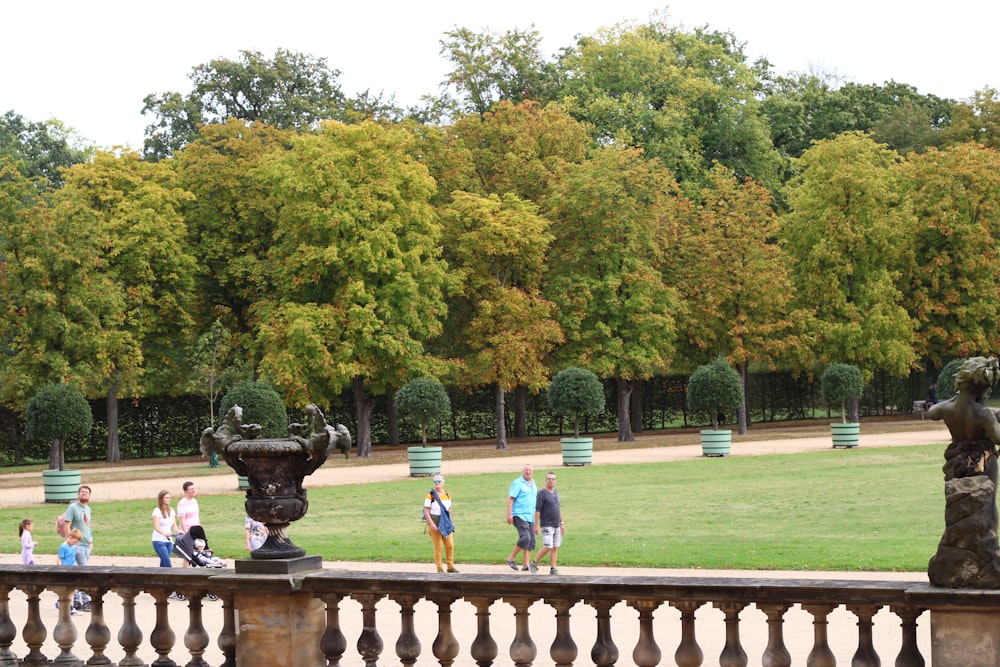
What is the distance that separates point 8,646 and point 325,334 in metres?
37.4

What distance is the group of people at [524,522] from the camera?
19562 millimetres

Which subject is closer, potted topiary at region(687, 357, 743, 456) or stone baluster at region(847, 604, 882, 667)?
stone baluster at region(847, 604, 882, 667)

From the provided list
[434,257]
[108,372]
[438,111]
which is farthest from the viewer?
[438,111]

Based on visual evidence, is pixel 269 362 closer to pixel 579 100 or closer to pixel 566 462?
pixel 566 462

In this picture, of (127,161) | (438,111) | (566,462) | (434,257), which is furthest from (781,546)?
(438,111)

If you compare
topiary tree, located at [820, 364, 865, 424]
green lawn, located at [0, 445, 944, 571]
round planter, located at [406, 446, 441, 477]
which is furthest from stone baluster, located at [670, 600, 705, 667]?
topiary tree, located at [820, 364, 865, 424]

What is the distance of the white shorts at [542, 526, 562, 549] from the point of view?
19578 mm

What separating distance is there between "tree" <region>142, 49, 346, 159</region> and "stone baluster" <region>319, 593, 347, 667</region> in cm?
5809

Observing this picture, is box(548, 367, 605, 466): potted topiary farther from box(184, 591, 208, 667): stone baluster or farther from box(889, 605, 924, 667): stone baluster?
box(889, 605, 924, 667): stone baluster

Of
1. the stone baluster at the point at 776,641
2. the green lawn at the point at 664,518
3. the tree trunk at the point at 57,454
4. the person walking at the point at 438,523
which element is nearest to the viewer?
the stone baluster at the point at 776,641

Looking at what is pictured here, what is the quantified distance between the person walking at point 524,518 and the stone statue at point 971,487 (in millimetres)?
12728

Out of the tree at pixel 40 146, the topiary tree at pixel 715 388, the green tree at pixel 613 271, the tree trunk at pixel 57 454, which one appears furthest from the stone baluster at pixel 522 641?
the tree at pixel 40 146

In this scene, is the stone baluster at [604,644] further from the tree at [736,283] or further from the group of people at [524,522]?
the tree at [736,283]

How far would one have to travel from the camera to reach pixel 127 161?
52.3m
